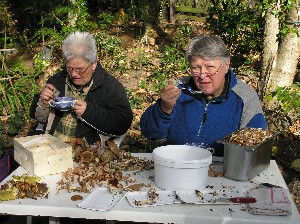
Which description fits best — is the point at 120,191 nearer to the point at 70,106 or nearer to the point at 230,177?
the point at 230,177

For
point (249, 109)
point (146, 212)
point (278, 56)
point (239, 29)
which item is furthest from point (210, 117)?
point (239, 29)

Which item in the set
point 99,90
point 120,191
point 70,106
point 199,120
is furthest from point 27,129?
point 120,191

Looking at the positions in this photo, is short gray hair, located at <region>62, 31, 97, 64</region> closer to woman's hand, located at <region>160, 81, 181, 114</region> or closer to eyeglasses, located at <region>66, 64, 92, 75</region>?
eyeglasses, located at <region>66, 64, 92, 75</region>

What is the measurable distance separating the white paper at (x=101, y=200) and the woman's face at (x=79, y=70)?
1.18 metres

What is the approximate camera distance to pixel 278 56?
519cm

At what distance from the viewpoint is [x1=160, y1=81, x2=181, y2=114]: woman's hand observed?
8.64 feet

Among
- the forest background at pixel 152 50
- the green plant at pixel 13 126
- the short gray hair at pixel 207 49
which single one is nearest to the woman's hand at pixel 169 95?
the short gray hair at pixel 207 49

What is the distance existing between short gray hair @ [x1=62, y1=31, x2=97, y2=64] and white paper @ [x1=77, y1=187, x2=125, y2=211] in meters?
1.22

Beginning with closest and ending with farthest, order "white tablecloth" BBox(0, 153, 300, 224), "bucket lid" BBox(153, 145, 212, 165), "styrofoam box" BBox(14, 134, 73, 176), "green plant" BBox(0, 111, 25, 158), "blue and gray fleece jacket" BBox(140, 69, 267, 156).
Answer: "white tablecloth" BBox(0, 153, 300, 224) < "bucket lid" BBox(153, 145, 212, 165) < "styrofoam box" BBox(14, 134, 73, 176) < "blue and gray fleece jacket" BBox(140, 69, 267, 156) < "green plant" BBox(0, 111, 25, 158)

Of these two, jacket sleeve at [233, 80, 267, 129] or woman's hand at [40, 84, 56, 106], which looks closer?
jacket sleeve at [233, 80, 267, 129]

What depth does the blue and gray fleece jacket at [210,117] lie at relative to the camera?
3.04m

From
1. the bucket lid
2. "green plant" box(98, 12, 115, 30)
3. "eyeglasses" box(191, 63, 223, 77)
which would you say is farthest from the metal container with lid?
"green plant" box(98, 12, 115, 30)

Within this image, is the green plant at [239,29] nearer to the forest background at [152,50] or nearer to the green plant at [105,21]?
the forest background at [152,50]

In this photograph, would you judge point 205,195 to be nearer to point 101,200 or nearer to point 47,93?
point 101,200
